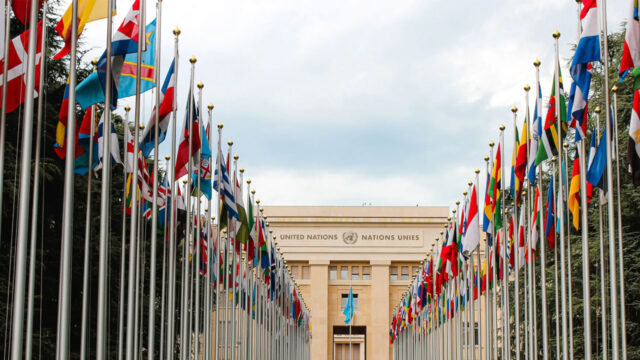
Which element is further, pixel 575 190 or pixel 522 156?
pixel 522 156

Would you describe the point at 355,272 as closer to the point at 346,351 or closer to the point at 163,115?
the point at 346,351

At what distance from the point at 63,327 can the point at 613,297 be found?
989 centimetres

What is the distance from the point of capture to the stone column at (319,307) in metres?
75.8

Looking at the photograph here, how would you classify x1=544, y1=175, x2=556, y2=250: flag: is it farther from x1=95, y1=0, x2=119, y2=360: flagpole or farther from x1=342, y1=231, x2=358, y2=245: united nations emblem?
x1=342, y1=231, x2=358, y2=245: united nations emblem

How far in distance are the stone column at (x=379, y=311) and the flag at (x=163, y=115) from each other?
57.2 metres

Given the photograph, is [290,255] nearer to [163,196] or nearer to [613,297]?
[163,196]

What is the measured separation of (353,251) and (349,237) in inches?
48.7

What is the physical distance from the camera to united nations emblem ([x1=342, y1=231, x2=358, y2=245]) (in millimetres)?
77688

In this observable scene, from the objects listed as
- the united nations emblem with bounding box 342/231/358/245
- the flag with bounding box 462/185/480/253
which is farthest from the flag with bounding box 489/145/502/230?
the united nations emblem with bounding box 342/231/358/245

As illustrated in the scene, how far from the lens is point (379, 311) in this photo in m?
76.1

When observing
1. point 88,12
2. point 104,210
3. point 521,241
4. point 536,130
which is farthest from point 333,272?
point 88,12

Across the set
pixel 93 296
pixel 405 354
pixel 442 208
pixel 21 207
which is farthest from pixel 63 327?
pixel 442 208

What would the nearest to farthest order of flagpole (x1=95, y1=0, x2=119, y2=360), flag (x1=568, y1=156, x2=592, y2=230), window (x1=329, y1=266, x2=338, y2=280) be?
flagpole (x1=95, y1=0, x2=119, y2=360)
flag (x1=568, y1=156, x2=592, y2=230)
window (x1=329, y1=266, x2=338, y2=280)

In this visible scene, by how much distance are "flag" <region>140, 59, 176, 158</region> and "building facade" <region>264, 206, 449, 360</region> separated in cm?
5706
